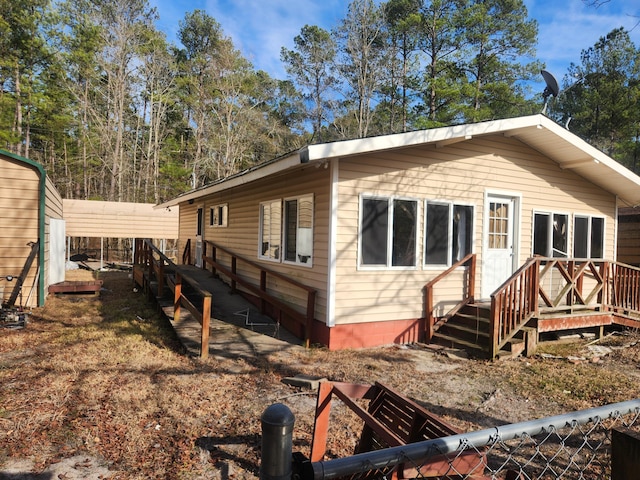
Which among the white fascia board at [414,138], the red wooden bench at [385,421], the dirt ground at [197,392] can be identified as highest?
the white fascia board at [414,138]

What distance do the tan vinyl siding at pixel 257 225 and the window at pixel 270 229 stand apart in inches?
6.2

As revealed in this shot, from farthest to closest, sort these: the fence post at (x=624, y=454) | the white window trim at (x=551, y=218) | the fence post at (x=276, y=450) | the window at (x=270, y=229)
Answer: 1. the white window trim at (x=551, y=218)
2. the window at (x=270, y=229)
3. the fence post at (x=624, y=454)
4. the fence post at (x=276, y=450)

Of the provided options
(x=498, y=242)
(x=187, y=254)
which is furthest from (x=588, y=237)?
(x=187, y=254)

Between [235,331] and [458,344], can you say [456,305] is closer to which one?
[458,344]

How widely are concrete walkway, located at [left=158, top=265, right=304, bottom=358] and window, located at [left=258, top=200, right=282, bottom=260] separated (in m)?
1.35

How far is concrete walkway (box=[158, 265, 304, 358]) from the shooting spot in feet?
21.5

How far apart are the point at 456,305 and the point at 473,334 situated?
87cm

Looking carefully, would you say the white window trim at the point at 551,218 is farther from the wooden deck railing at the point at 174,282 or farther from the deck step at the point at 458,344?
the wooden deck railing at the point at 174,282

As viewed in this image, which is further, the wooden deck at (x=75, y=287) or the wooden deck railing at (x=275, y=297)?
the wooden deck at (x=75, y=287)

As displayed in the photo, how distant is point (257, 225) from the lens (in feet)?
31.8

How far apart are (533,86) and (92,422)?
26.8 m

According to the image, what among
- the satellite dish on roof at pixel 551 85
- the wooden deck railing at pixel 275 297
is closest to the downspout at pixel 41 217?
the wooden deck railing at pixel 275 297

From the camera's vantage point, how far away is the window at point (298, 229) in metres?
7.54

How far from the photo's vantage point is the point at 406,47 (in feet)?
78.1
